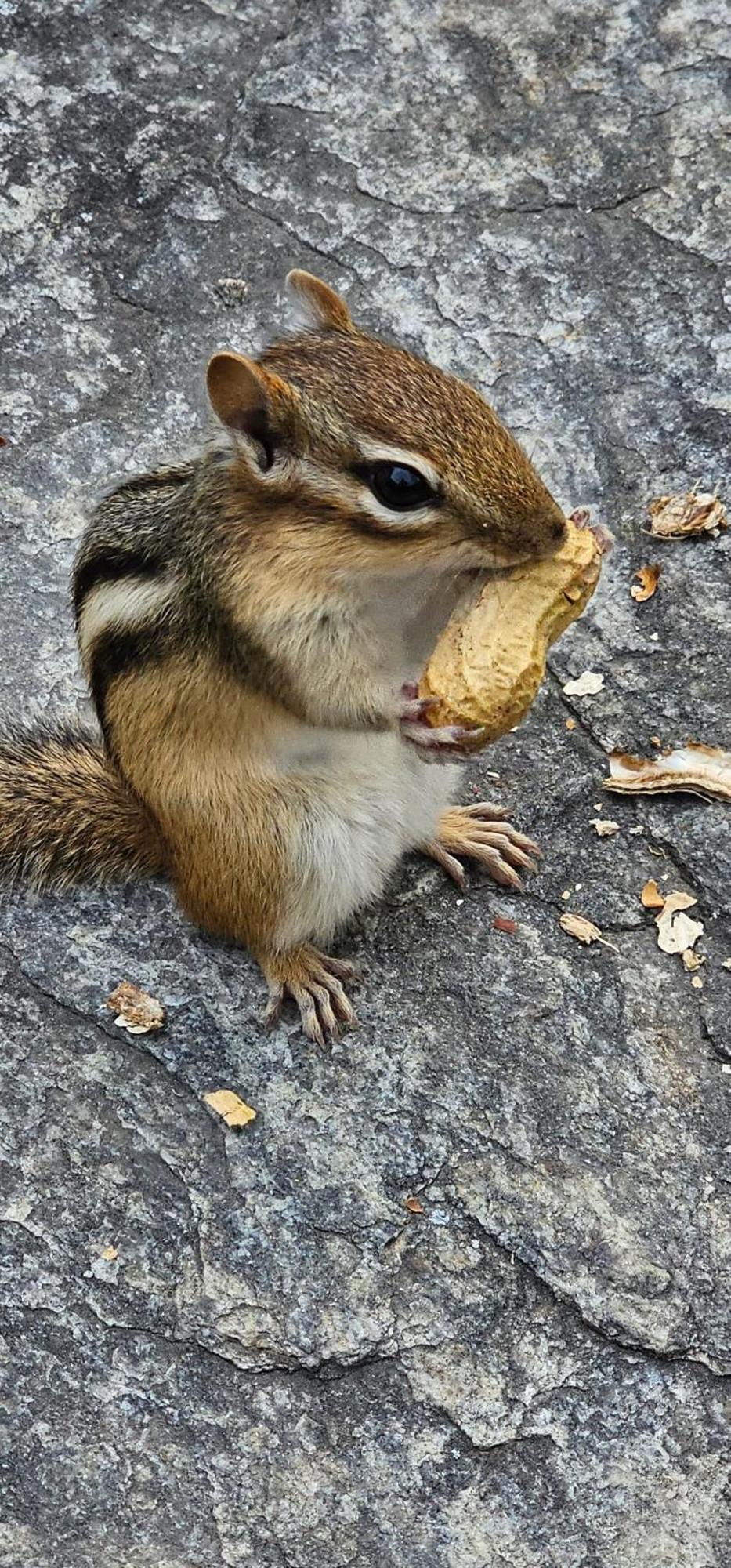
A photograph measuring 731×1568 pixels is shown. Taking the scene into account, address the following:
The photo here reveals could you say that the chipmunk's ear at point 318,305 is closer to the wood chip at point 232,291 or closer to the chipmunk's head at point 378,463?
the chipmunk's head at point 378,463

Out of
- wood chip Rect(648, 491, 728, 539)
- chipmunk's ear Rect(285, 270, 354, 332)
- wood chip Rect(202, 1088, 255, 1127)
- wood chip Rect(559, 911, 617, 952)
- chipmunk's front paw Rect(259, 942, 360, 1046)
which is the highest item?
chipmunk's ear Rect(285, 270, 354, 332)

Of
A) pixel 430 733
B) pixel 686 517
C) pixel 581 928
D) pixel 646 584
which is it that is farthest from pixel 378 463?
pixel 686 517

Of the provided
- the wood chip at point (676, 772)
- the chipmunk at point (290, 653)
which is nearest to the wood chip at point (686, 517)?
the wood chip at point (676, 772)

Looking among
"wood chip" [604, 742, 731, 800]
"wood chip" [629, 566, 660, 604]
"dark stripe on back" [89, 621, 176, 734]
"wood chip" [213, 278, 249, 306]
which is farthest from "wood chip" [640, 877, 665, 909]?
"wood chip" [213, 278, 249, 306]

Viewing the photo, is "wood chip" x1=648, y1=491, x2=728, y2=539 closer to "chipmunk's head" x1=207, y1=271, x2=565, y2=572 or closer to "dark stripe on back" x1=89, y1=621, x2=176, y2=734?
"chipmunk's head" x1=207, y1=271, x2=565, y2=572

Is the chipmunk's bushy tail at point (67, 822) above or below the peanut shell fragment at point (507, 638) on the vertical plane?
below

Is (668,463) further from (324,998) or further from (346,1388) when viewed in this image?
(346,1388)
